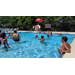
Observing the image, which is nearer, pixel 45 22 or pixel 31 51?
pixel 31 51

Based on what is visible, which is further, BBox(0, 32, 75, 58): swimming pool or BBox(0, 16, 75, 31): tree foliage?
BBox(0, 16, 75, 31): tree foliage

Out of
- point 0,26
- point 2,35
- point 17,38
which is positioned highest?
point 2,35

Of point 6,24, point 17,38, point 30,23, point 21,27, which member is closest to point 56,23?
point 30,23

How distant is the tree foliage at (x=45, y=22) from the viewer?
16.4m

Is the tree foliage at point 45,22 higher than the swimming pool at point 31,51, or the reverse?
the tree foliage at point 45,22

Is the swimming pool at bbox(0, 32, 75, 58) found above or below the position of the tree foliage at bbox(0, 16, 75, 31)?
below

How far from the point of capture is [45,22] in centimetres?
1811

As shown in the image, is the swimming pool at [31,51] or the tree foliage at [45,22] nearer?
the swimming pool at [31,51]

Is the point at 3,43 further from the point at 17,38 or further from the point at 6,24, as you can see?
the point at 6,24

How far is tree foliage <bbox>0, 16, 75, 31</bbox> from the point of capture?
644 inches

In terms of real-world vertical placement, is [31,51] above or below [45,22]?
below

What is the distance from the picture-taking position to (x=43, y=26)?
1819cm

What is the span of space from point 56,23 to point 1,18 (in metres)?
16.3

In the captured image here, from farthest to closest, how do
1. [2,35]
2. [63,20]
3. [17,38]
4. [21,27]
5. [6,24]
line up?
[6,24]
[21,27]
[63,20]
[17,38]
[2,35]
